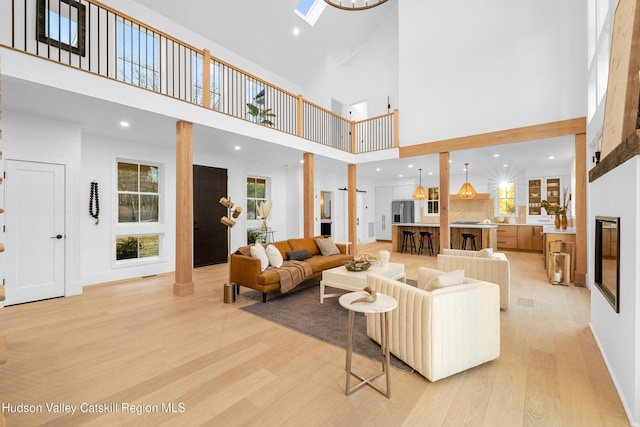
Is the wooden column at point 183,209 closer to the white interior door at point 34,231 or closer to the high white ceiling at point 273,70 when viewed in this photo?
the high white ceiling at point 273,70

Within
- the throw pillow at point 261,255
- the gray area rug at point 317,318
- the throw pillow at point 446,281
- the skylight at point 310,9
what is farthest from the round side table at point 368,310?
the skylight at point 310,9

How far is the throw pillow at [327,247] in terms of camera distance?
549 centimetres

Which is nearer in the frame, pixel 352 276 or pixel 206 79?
pixel 352 276

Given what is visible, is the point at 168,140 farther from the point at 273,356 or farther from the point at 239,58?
the point at 273,356

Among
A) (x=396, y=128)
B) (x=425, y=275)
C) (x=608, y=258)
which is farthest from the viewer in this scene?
(x=396, y=128)

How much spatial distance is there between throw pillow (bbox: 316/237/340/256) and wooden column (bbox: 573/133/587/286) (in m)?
4.23

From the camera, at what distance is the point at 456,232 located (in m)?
8.26

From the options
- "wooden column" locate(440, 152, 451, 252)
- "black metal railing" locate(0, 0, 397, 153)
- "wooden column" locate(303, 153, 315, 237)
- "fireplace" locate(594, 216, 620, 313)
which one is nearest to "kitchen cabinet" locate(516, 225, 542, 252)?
"wooden column" locate(440, 152, 451, 252)

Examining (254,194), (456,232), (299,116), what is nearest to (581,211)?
(456,232)

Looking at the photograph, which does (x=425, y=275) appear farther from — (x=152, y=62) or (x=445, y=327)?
(x=152, y=62)

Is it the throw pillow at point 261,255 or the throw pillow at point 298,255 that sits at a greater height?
the throw pillow at point 261,255

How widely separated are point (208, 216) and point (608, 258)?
6.74 m

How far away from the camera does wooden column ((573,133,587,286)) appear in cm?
471

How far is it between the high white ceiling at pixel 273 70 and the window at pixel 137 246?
6.58 ft
